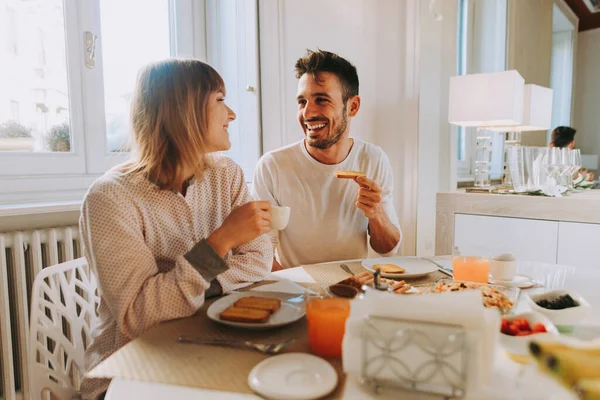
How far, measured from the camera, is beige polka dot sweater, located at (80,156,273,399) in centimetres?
88

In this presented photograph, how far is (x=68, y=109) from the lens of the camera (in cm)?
188

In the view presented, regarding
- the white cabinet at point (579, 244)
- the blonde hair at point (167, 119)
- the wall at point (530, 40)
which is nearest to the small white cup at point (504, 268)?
the blonde hair at point (167, 119)

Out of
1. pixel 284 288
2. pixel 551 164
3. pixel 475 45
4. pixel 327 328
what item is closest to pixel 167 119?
pixel 284 288

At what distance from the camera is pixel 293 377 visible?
A: 629 millimetres

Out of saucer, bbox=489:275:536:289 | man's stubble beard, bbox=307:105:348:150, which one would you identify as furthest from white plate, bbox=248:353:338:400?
man's stubble beard, bbox=307:105:348:150

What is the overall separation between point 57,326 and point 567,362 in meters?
1.18

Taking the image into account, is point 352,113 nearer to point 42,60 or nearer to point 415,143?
point 415,143

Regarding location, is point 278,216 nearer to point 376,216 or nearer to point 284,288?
point 284,288

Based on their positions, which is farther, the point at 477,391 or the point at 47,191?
the point at 47,191

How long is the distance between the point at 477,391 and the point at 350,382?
0.58 ft

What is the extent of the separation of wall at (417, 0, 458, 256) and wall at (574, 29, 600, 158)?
34.7 inches

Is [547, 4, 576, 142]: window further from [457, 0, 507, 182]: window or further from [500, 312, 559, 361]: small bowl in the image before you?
[500, 312, 559, 361]: small bowl

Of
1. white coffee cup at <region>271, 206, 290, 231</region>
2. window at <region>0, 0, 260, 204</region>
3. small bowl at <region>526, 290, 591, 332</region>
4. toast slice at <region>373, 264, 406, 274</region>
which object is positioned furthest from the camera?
window at <region>0, 0, 260, 204</region>

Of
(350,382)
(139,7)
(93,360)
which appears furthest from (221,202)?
(139,7)
